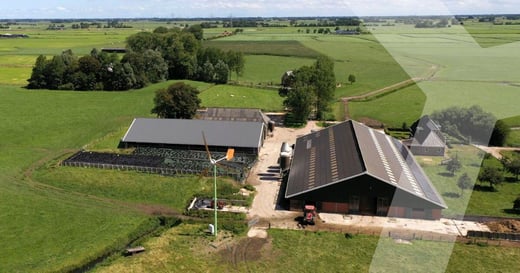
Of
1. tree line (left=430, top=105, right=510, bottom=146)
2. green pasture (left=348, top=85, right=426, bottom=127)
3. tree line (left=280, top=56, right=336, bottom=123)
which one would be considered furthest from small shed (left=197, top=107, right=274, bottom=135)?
tree line (left=430, top=105, right=510, bottom=146)

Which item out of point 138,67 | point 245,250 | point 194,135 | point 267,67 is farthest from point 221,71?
point 245,250

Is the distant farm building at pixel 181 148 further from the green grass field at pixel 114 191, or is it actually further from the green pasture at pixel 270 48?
the green pasture at pixel 270 48

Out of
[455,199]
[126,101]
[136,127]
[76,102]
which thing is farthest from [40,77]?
[455,199]

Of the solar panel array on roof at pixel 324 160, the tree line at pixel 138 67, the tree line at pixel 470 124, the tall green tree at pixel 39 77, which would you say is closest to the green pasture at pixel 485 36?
the solar panel array on roof at pixel 324 160

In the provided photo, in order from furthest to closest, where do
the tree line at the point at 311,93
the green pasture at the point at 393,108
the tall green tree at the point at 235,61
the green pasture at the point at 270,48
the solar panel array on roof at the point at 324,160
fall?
1. the green pasture at the point at 270,48
2. the tall green tree at the point at 235,61
3. the green pasture at the point at 393,108
4. the tree line at the point at 311,93
5. the solar panel array on roof at the point at 324,160

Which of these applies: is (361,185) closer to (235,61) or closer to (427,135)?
(427,135)
